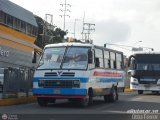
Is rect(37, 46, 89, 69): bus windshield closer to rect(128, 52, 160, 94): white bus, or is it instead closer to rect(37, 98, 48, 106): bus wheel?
rect(37, 98, 48, 106): bus wheel

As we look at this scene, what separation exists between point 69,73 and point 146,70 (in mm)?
17249

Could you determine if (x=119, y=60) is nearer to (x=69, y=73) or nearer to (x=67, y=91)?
(x=69, y=73)

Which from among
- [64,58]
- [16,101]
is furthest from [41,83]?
[16,101]

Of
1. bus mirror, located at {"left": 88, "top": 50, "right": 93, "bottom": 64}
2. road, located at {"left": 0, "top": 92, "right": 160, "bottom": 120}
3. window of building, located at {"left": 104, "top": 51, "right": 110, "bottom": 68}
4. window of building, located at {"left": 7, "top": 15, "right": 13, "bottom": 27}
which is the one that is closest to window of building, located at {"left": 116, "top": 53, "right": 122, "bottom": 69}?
window of building, located at {"left": 104, "top": 51, "right": 110, "bottom": 68}

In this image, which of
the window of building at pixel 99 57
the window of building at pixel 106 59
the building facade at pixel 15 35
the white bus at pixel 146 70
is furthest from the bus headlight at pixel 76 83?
the building facade at pixel 15 35

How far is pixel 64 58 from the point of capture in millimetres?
21406

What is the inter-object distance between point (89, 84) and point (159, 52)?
17.1 m

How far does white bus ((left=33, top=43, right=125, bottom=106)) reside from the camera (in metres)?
20.7

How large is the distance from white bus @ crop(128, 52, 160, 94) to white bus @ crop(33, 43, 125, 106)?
559 inches

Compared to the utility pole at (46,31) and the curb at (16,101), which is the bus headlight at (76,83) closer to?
the curb at (16,101)

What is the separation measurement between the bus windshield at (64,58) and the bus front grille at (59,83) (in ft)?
2.07

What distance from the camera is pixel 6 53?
46719mm

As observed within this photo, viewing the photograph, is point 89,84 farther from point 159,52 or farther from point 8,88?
point 159,52

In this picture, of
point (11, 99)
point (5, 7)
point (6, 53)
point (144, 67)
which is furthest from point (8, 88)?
point (5, 7)
